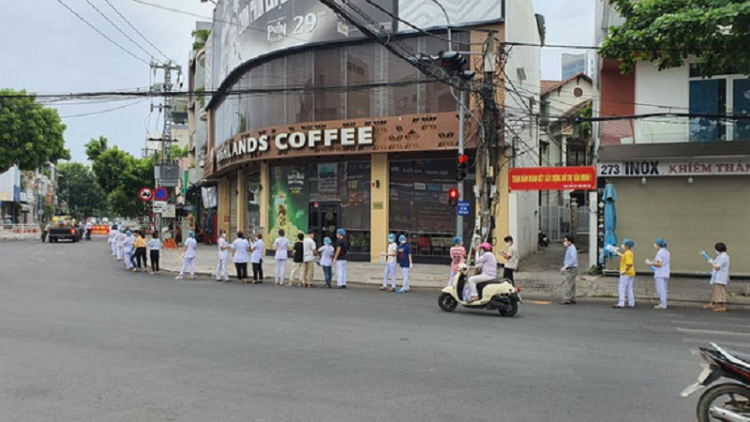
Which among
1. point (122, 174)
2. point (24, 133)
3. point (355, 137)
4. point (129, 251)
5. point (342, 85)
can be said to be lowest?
point (129, 251)

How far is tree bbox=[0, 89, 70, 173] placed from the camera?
4431 centimetres

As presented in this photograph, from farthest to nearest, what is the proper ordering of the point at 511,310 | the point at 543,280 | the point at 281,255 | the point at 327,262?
the point at 543,280 → the point at 281,255 → the point at 327,262 → the point at 511,310

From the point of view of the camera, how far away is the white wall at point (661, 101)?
61.8 feet

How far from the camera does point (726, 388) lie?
4.78 metres

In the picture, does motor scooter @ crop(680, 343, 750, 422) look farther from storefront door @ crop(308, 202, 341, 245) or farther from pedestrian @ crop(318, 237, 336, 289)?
storefront door @ crop(308, 202, 341, 245)

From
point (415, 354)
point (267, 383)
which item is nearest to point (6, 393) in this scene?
point (267, 383)

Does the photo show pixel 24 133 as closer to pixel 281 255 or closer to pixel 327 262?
pixel 281 255

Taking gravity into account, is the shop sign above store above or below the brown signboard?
below

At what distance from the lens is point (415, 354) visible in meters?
7.80

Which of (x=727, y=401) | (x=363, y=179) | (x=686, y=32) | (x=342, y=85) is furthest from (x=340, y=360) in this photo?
(x=342, y=85)

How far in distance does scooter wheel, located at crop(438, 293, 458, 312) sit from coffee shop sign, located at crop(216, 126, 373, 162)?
11.4 metres

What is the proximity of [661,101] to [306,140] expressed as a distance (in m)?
13.3

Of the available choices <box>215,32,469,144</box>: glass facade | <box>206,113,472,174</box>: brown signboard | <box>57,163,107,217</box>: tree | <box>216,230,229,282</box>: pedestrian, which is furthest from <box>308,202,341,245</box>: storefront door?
<box>57,163,107,217</box>: tree

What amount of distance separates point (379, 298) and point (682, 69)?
12870mm
